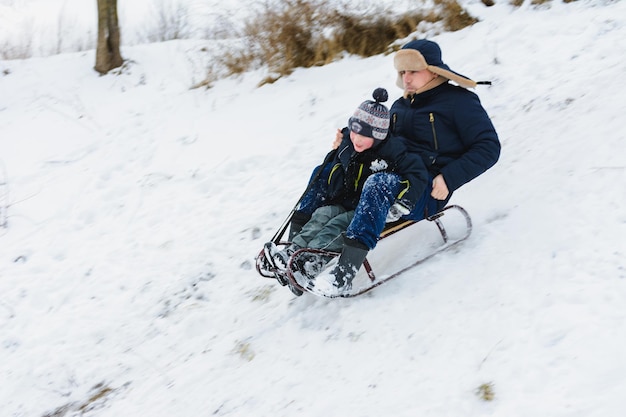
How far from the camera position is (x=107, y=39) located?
7535mm

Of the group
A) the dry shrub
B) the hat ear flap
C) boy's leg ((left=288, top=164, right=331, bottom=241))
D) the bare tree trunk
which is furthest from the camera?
the bare tree trunk

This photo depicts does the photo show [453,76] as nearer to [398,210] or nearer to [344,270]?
[398,210]

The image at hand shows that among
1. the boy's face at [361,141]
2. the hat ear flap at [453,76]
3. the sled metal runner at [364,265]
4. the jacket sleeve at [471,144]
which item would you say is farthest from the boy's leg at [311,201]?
the hat ear flap at [453,76]

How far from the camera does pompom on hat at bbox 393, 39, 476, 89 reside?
2926 mm

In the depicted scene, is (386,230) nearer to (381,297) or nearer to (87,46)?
(381,297)

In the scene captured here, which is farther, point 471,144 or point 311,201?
point 311,201

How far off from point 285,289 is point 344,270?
0.68m

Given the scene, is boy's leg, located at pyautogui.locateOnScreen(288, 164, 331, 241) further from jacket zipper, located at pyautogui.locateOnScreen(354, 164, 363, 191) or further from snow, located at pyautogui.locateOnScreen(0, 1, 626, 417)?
snow, located at pyautogui.locateOnScreen(0, 1, 626, 417)

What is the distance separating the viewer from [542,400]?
6.15 feet

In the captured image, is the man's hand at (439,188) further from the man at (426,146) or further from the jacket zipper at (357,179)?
the jacket zipper at (357,179)

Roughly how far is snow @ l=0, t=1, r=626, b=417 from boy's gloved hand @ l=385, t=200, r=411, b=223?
34 centimetres

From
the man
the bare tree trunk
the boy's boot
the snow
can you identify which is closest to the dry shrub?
the snow

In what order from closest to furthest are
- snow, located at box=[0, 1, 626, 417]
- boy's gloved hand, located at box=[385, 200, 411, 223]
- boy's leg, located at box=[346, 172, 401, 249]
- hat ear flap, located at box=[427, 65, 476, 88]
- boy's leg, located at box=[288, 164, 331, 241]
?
snow, located at box=[0, 1, 626, 417]
boy's leg, located at box=[346, 172, 401, 249]
boy's gloved hand, located at box=[385, 200, 411, 223]
hat ear flap, located at box=[427, 65, 476, 88]
boy's leg, located at box=[288, 164, 331, 241]

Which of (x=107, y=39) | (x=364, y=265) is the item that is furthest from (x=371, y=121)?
(x=107, y=39)
